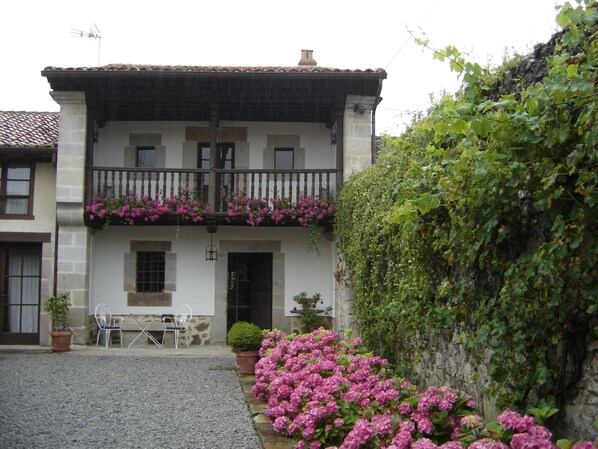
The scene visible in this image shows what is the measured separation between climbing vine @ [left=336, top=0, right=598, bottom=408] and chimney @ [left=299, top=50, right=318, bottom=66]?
889cm

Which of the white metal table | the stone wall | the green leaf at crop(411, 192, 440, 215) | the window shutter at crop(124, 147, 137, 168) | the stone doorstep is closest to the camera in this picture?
the stone wall

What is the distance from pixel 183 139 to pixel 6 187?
10.6ft

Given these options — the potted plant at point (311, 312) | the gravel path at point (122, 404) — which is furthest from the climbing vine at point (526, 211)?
the potted plant at point (311, 312)

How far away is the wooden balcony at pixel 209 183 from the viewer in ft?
34.1

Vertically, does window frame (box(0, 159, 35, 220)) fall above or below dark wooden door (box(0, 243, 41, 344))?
above

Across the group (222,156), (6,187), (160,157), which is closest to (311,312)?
(222,156)

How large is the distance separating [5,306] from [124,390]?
586cm

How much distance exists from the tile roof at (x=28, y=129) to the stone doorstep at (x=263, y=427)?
6.73m

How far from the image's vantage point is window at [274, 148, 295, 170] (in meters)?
11.7

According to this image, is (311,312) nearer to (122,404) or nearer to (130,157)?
(130,157)

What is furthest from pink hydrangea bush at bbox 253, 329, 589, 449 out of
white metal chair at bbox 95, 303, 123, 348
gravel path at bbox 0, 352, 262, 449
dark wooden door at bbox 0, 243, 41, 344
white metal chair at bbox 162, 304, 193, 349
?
dark wooden door at bbox 0, 243, 41, 344

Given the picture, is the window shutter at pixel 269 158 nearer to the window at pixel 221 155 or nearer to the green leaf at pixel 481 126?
the window at pixel 221 155

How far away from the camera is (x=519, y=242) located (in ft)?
9.87

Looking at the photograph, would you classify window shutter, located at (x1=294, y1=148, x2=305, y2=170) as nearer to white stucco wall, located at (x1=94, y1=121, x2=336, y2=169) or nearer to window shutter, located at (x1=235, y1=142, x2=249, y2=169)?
white stucco wall, located at (x1=94, y1=121, x2=336, y2=169)
